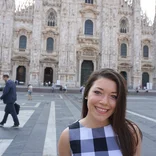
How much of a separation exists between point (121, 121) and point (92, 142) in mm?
210

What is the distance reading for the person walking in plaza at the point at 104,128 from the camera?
4.10ft

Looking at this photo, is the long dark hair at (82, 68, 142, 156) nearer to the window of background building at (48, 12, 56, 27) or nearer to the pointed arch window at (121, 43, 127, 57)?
the window of background building at (48, 12, 56, 27)

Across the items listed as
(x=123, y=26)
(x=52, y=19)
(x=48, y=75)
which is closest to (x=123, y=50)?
(x=123, y=26)

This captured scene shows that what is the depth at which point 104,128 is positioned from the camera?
1308 mm

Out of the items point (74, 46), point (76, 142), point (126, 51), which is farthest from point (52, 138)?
point (126, 51)

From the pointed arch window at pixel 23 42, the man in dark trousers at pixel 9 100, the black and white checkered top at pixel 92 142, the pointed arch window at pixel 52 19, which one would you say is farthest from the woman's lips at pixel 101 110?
the pointed arch window at pixel 52 19

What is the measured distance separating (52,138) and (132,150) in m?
3.93

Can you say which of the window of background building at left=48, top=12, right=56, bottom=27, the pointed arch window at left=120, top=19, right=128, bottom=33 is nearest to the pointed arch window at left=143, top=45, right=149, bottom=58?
the pointed arch window at left=120, top=19, right=128, bottom=33

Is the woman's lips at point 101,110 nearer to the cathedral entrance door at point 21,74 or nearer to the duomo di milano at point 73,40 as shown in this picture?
the duomo di milano at point 73,40

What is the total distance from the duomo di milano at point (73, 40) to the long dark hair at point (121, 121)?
29383 mm

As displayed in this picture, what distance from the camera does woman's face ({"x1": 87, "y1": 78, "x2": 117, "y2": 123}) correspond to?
1.27 m

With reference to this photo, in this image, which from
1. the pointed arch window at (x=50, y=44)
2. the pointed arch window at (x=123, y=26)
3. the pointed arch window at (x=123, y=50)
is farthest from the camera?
the pointed arch window at (x=123, y=26)

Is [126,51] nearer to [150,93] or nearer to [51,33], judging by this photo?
[150,93]

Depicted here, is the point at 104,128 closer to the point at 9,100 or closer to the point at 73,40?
the point at 9,100
